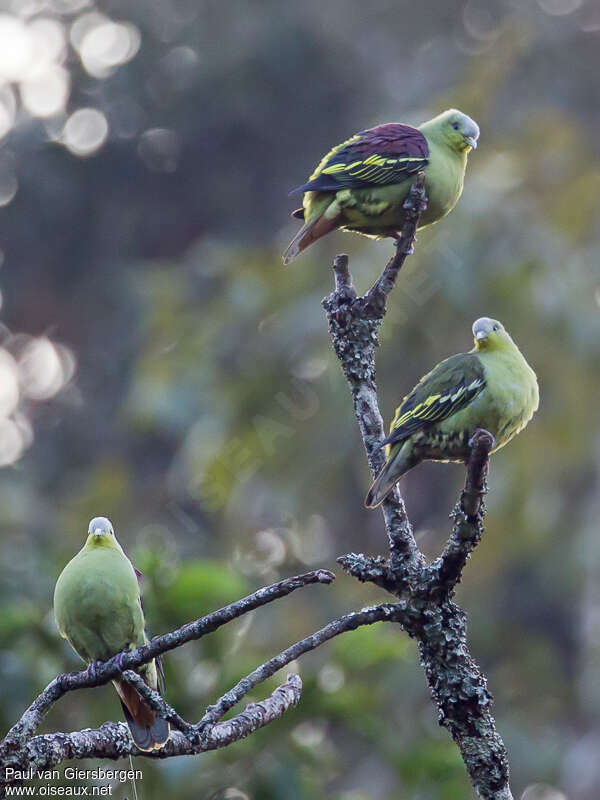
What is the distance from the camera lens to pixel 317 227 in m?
5.76

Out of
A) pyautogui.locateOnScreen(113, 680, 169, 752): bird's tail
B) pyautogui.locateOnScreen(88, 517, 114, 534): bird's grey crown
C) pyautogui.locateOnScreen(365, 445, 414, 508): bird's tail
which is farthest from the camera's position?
pyautogui.locateOnScreen(88, 517, 114, 534): bird's grey crown

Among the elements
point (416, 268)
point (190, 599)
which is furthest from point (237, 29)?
point (190, 599)

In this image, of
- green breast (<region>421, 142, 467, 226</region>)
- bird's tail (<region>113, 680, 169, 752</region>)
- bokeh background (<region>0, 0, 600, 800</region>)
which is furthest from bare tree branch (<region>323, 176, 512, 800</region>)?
bokeh background (<region>0, 0, 600, 800</region>)

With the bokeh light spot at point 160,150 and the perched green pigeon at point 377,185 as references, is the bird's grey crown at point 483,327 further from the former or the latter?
the bokeh light spot at point 160,150

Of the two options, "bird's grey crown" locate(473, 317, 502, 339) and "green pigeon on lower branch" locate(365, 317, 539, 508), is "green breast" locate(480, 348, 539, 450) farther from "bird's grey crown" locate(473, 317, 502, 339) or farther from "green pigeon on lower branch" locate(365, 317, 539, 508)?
"bird's grey crown" locate(473, 317, 502, 339)

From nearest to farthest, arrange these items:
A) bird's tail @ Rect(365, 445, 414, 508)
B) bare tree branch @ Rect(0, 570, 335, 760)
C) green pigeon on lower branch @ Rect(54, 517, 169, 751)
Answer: bare tree branch @ Rect(0, 570, 335, 760) < bird's tail @ Rect(365, 445, 414, 508) < green pigeon on lower branch @ Rect(54, 517, 169, 751)

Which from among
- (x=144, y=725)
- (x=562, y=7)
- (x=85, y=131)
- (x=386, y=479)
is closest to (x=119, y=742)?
(x=144, y=725)

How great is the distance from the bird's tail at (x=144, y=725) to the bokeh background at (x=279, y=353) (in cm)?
267

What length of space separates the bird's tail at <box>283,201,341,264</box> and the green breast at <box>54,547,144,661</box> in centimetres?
174

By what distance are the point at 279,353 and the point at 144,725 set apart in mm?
→ 11231

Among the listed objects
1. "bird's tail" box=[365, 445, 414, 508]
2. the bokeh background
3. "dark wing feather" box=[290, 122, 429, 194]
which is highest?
the bokeh background

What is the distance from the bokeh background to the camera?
Answer: 7723 mm

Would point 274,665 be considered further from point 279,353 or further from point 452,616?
point 279,353

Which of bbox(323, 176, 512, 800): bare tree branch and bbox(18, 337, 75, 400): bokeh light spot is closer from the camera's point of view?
bbox(323, 176, 512, 800): bare tree branch
